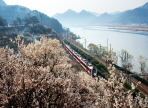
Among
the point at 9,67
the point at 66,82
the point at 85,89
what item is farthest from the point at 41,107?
the point at 85,89

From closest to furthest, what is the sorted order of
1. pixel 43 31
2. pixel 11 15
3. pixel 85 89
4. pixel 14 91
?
pixel 14 91, pixel 85 89, pixel 43 31, pixel 11 15

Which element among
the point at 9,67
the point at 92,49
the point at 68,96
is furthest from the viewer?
the point at 92,49

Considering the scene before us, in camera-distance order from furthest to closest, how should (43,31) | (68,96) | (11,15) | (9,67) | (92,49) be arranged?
(11,15) < (43,31) < (92,49) < (9,67) < (68,96)

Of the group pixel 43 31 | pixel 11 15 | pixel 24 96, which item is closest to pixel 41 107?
Result: pixel 24 96

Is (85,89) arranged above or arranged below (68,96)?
below

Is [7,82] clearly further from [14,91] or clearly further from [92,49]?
[92,49]

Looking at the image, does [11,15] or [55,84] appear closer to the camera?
[55,84]

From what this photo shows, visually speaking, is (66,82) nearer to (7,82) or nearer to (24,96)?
(24,96)

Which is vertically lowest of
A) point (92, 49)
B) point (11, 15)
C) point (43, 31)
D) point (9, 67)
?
point (92, 49)

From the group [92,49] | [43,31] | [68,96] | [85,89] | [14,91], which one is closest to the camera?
[14,91]
